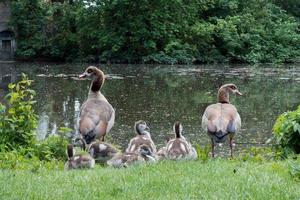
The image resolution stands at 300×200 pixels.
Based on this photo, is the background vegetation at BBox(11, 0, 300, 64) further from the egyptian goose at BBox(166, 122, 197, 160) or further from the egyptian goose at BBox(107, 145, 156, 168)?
the egyptian goose at BBox(107, 145, 156, 168)

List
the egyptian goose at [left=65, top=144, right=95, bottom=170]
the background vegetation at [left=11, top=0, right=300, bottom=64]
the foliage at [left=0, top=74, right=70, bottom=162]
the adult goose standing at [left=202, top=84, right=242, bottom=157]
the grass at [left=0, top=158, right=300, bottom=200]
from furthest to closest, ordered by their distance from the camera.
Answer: the background vegetation at [left=11, top=0, right=300, bottom=64] < the foliage at [left=0, top=74, right=70, bottom=162] < the adult goose standing at [left=202, top=84, right=242, bottom=157] < the egyptian goose at [left=65, top=144, right=95, bottom=170] < the grass at [left=0, top=158, right=300, bottom=200]

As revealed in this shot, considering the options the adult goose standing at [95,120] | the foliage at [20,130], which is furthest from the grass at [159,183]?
the adult goose standing at [95,120]

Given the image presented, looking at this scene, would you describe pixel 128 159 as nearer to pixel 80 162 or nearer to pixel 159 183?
pixel 80 162

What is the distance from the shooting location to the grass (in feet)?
22.4

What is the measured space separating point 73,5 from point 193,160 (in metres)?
39.3

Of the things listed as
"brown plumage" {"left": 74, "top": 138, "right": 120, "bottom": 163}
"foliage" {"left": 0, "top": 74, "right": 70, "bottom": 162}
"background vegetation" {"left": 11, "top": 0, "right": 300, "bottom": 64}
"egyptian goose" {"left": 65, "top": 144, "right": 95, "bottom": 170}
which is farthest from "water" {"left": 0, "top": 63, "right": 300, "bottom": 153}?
"egyptian goose" {"left": 65, "top": 144, "right": 95, "bottom": 170}

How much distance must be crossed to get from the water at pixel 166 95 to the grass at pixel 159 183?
5.66 meters

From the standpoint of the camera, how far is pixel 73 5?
47.8 m

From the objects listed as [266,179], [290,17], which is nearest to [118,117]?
[266,179]

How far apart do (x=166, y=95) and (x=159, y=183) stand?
57.4 feet

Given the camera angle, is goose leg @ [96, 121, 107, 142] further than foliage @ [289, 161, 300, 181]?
Yes

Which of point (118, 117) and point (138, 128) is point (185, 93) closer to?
point (118, 117)

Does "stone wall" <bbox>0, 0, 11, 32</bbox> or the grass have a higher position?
"stone wall" <bbox>0, 0, 11, 32</bbox>

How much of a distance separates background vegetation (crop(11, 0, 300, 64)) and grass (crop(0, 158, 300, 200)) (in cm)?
3414
